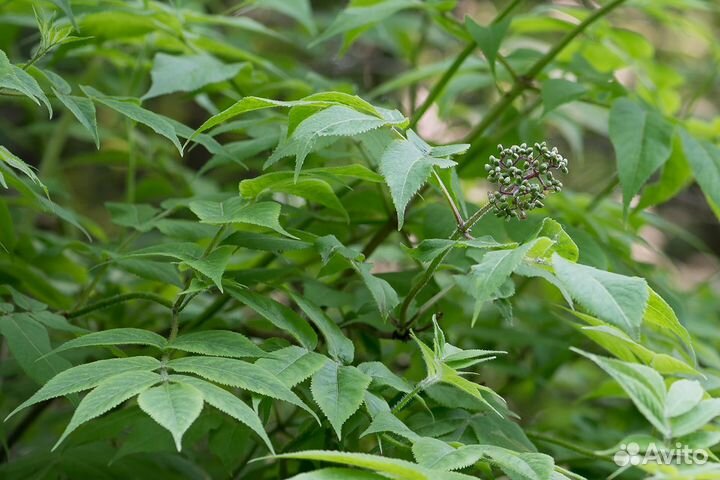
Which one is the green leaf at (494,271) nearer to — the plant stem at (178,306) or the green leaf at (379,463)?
the green leaf at (379,463)

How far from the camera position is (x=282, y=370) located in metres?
0.66

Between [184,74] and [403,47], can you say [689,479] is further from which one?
[403,47]

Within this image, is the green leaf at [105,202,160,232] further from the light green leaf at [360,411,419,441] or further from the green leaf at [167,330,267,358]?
the light green leaf at [360,411,419,441]

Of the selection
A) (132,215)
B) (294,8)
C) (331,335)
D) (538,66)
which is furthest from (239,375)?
(294,8)

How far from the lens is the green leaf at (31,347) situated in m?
0.74

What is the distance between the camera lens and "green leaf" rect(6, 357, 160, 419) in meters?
0.56

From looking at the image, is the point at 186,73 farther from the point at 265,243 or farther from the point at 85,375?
the point at 85,375

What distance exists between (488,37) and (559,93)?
0.11 m

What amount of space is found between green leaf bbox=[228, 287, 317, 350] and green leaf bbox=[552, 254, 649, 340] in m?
0.24

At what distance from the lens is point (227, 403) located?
562mm

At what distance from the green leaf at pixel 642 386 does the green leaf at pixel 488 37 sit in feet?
1.71

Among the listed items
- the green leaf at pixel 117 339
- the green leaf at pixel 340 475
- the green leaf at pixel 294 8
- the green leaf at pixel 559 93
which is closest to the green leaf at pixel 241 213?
the green leaf at pixel 117 339

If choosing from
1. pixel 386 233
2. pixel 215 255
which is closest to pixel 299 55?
pixel 386 233

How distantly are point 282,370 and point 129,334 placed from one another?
0.13 m
